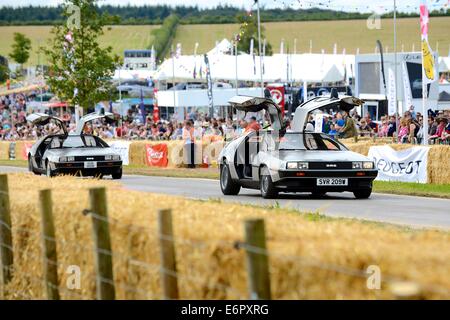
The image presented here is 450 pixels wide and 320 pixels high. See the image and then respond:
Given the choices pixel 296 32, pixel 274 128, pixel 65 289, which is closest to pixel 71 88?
pixel 274 128

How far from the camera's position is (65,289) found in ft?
26.8

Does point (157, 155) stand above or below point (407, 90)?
below

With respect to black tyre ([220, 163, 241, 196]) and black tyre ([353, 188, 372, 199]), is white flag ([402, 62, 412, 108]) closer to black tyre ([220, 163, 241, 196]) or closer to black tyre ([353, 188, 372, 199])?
black tyre ([220, 163, 241, 196])

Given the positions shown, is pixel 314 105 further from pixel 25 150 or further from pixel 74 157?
pixel 25 150

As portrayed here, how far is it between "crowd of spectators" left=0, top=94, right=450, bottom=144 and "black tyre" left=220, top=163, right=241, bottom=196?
1.99m

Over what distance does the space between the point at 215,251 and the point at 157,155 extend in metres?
29.8

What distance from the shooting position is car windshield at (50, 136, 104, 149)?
26922mm

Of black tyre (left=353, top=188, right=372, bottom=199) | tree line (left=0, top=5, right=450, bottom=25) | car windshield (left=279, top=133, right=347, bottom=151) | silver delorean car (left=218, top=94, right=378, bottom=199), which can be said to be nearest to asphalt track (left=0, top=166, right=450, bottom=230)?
black tyre (left=353, top=188, right=372, bottom=199)

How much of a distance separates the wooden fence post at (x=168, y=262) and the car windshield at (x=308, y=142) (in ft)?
44.3

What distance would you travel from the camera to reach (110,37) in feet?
407

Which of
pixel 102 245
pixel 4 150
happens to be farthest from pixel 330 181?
pixel 4 150

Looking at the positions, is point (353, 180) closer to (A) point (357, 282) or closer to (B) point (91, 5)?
(A) point (357, 282)

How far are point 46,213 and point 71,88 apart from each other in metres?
38.7

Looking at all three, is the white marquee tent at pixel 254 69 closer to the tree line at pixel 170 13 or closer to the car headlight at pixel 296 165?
the car headlight at pixel 296 165
